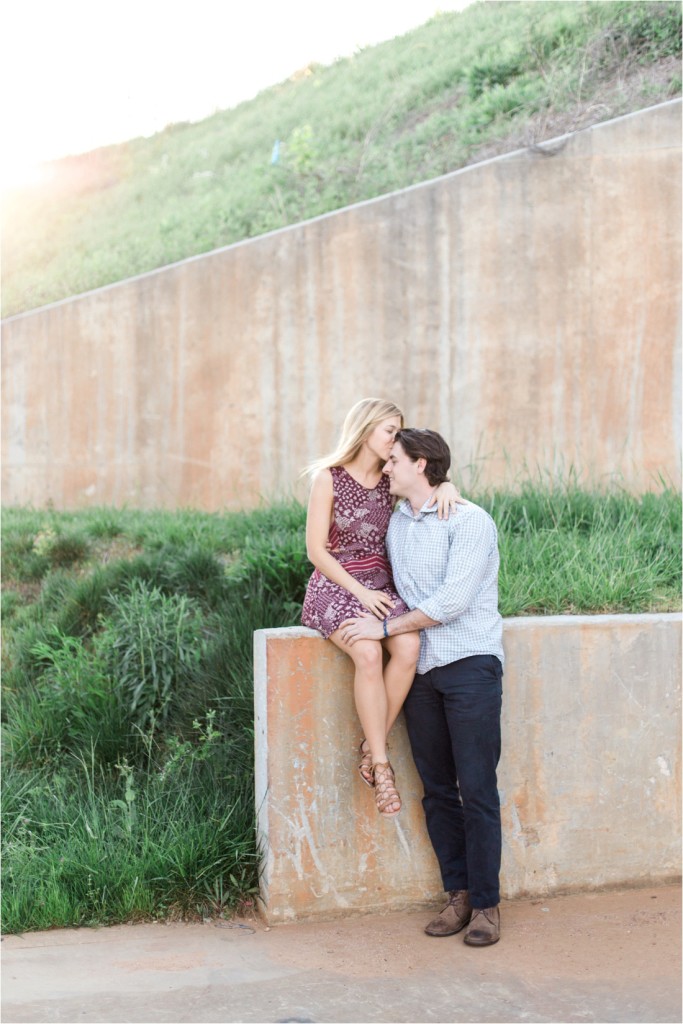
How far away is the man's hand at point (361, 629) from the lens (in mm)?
4188

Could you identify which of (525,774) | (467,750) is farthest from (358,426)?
(525,774)

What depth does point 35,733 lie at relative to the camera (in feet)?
19.7

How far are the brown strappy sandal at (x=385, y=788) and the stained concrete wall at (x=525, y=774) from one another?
0.30 meters

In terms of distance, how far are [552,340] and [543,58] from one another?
5.37m

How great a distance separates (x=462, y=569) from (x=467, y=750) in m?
0.72

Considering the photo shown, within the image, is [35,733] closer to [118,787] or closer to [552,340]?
[118,787]

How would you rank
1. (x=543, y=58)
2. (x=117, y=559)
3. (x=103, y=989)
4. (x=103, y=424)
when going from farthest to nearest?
(x=543, y=58), (x=103, y=424), (x=117, y=559), (x=103, y=989)

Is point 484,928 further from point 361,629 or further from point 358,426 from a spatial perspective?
point 358,426

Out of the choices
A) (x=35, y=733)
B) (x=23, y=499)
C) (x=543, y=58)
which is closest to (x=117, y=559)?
(x=35, y=733)

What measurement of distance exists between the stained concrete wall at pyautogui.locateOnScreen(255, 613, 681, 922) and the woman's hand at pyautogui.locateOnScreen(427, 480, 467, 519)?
2.21 ft

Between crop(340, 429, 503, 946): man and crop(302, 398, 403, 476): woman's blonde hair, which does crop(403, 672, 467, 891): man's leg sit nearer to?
crop(340, 429, 503, 946): man

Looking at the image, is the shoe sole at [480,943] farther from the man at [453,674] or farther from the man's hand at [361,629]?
the man's hand at [361,629]

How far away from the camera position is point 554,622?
15.1ft

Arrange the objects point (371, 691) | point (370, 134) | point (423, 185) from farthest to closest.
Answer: point (370, 134)
point (423, 185)
point (371, 691)
